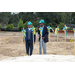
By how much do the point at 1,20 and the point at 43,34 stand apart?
104ft

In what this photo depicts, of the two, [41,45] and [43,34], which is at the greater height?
[43,34]

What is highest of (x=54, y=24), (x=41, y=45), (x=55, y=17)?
(x=55, y=17)

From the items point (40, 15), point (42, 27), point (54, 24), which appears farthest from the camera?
point (40, 15)

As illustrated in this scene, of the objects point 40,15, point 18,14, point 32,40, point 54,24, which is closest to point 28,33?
point 32,40

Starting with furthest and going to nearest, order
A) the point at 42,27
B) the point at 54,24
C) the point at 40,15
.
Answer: the point at 40,15 < the point at 54,24 < the point at 42,27

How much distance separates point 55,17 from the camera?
3381 cm

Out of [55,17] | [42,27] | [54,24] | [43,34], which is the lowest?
[43,34]

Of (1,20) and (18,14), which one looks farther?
(18,14)

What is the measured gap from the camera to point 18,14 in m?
37.9

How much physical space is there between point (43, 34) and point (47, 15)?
30340mm

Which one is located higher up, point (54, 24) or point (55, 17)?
point (55, 17)

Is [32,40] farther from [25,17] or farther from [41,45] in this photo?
→ [25,17]

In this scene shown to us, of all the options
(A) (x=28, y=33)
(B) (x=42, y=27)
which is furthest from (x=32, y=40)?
(B) (x=42, y=27)

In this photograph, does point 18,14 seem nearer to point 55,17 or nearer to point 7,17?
point 7,17
